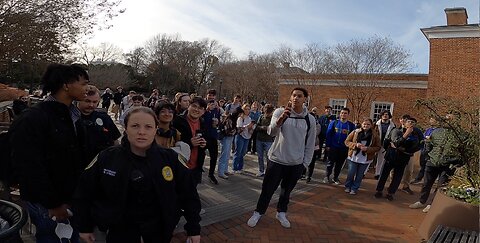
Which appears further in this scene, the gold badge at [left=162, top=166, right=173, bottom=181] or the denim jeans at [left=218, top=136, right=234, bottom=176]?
the denim jeans at [left=218, top=136, right=234, bottom=176]

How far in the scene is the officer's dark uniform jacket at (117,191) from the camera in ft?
6.72

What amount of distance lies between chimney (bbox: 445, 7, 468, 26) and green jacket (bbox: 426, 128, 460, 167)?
16957mm

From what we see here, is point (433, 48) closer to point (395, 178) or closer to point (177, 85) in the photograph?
point (395, 178)

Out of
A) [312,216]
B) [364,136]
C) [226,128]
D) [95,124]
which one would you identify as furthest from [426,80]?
[95,124]

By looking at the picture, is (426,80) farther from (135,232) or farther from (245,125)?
(135,232)

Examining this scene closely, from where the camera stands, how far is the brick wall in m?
17.7

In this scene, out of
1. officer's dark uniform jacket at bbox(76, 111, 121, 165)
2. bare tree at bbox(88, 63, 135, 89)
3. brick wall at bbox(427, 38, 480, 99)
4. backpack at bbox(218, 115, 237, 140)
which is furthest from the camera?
bare tree at bbox(88, 63, 135, 89)

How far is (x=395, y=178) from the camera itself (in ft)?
21.9

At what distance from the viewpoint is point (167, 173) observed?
214 centimetres

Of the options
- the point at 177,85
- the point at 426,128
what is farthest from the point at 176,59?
the point at 426,128

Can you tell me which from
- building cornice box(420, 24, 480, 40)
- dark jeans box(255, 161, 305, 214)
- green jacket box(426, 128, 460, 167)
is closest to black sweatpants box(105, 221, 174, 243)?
dark jeans box(255, 161, 305, 214)

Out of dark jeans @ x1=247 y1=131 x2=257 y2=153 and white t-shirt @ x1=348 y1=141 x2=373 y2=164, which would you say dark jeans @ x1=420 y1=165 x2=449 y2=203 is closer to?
white t-shirt @ x1=348 y1=141 x2=373 y2=164

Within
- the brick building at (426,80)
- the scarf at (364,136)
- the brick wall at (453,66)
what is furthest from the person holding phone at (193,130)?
the brick wall at (453,66)

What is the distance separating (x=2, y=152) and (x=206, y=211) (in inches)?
124
